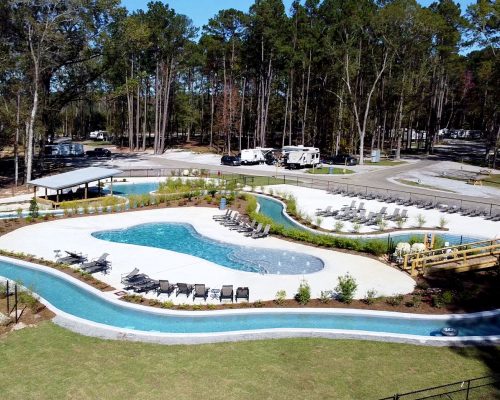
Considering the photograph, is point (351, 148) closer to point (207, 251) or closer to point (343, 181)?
point (343, 181)

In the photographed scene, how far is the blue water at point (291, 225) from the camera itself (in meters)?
26.0

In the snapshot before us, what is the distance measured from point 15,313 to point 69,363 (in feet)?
13.1

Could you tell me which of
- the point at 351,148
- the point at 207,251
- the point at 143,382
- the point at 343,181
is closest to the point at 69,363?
the point at 143,382

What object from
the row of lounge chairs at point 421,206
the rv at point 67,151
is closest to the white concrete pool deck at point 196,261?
the row of lounge chairs at point 421,206

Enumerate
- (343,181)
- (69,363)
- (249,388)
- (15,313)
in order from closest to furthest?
(249,388) → (69,363) → (15,313) → (343,181)

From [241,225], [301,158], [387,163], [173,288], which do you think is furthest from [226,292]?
[387,163]

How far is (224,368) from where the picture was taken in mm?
12070

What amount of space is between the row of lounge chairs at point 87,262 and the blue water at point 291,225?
1229 centimetres

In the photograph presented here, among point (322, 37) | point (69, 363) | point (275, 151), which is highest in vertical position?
point (322, 37)

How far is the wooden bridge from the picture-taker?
65.2ft

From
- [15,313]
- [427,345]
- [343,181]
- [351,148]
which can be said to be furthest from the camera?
[351,148]

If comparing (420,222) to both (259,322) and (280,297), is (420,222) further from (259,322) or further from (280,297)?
(259,322)

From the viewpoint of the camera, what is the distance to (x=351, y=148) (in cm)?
6869

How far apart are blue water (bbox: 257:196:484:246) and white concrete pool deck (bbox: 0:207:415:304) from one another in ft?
15.5
